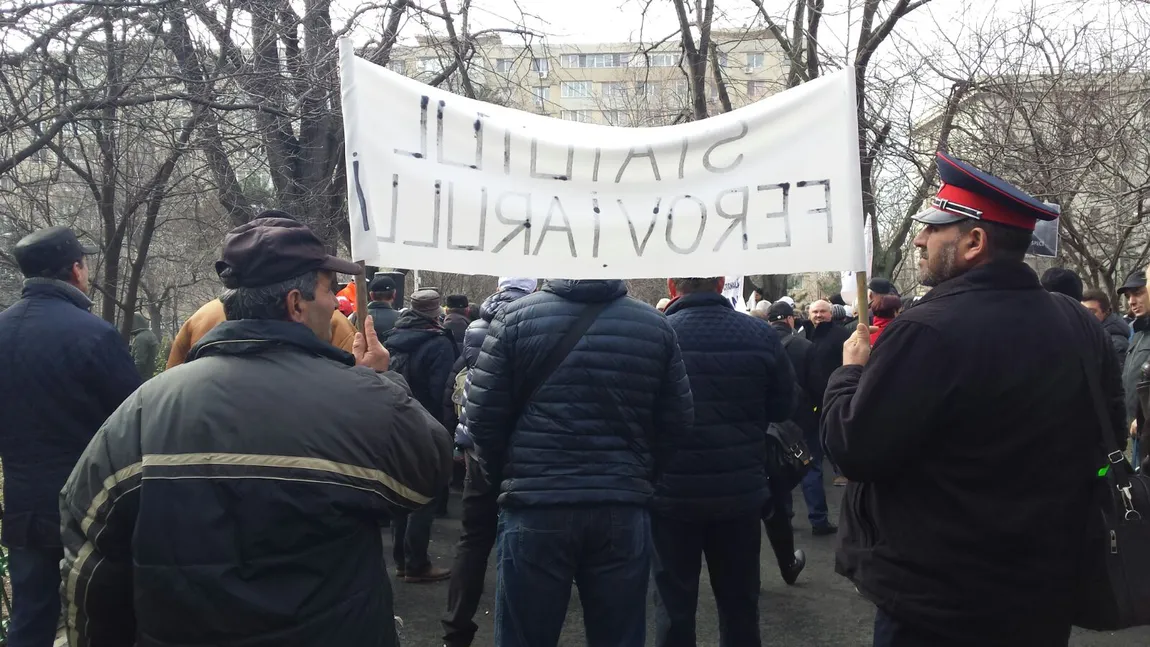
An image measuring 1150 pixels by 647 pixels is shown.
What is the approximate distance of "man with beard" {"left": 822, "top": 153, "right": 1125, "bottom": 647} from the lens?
2.35 m

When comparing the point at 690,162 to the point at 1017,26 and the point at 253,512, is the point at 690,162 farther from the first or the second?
the point at 1017,26

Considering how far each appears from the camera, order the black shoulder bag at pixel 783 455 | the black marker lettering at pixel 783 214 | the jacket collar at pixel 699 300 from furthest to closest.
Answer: the black shoulder bag at pixel 783 455 < the jacket collar at pixel 699 300 < the black marker lettering at pixel 783 214

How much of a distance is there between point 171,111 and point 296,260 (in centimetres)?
643

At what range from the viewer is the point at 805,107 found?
3170 millimetres

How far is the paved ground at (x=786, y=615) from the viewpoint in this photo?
4891 mm

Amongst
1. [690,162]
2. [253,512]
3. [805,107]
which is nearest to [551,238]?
[690,162]

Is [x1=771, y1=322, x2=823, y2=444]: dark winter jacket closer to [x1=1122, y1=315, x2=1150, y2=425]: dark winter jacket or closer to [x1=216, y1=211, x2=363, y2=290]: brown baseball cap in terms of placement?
[x1=1122, y1=315, x2=1150, y2=425]: dark winter jacket

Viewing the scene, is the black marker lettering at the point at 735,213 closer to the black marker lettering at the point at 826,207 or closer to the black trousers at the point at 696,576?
the black marker lettering at the point at 826,207

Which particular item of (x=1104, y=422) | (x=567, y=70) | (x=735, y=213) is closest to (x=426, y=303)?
(x=735, y=213)

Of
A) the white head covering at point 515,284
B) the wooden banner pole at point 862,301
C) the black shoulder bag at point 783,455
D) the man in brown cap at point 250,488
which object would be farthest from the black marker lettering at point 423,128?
the black shoulder bag at point 783,455

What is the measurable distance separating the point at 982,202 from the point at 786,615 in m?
3.48

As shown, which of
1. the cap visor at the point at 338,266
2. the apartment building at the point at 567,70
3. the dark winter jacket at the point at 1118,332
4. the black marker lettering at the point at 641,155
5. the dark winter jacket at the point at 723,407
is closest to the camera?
the cap visor at the point at 338,266

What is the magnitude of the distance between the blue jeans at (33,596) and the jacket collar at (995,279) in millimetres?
3560

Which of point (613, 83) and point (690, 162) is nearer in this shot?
point (690, 162)
